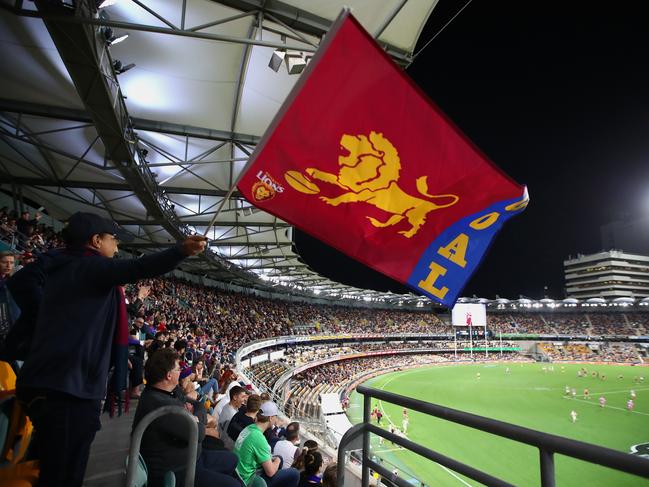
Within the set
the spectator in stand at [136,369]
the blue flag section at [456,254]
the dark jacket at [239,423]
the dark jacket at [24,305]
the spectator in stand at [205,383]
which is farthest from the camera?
the spectator in stand at [205,383]

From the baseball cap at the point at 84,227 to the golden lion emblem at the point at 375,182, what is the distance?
1742 mm

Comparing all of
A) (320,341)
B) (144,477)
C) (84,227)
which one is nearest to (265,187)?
(84,227)

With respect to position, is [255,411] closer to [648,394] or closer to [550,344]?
[648,394]

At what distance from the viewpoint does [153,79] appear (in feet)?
27.2

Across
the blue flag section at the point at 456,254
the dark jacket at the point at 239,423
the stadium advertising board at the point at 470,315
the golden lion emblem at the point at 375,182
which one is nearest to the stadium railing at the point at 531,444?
the golden lion emblem at the point at 375,182

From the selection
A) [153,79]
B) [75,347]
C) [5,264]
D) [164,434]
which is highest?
[153,79]

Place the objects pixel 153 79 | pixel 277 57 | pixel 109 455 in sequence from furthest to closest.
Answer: pixel 153 79 < pixel 277 57 < pixel 109 455

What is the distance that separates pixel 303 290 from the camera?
49562 millimetres

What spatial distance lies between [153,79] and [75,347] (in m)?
8.06

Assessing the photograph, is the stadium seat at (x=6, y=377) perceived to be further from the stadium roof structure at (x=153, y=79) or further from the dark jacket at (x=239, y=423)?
the dark jacket at (x=239, y=423)

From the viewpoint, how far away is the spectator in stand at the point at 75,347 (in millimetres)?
1780

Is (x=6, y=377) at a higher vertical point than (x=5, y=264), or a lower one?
lower

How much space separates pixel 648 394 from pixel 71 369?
4867 centimetres

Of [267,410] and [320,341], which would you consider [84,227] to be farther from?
[320,341]
